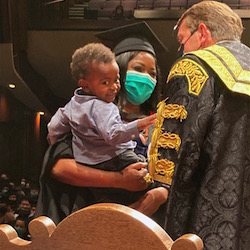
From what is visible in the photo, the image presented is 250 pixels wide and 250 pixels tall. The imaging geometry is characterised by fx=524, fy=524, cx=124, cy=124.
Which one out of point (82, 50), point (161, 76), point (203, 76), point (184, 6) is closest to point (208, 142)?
point (203, 76)

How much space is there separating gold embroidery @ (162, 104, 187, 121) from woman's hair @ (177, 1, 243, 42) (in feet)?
0.85

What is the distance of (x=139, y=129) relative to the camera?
138 cm

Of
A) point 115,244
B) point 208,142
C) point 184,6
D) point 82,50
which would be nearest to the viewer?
point 115,244

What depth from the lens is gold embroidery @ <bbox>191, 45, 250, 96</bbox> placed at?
1.21m

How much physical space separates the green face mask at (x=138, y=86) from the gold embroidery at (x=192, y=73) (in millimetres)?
271

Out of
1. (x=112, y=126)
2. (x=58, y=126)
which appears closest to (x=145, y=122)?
(x=112, y=126)

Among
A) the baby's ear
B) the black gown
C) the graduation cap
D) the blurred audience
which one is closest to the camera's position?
the black gown

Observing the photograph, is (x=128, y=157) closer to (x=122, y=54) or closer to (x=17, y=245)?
(x=122, y=54)

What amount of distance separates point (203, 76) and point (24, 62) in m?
0.78

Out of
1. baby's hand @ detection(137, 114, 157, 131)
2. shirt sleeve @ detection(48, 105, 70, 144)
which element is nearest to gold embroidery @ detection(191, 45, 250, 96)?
baby's hand @ detection(137, 114, 157, 131)

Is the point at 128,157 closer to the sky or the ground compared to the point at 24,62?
closer to the ground

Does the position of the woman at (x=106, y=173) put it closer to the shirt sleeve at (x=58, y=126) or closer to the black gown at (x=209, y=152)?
the shirt sleeve at (x=58, y=126)

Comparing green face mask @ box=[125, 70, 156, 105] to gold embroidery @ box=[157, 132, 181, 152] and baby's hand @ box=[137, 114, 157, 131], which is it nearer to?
baby's hand @ box=[137, 114, 157, 131]

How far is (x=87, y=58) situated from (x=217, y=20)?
15.0 inches
